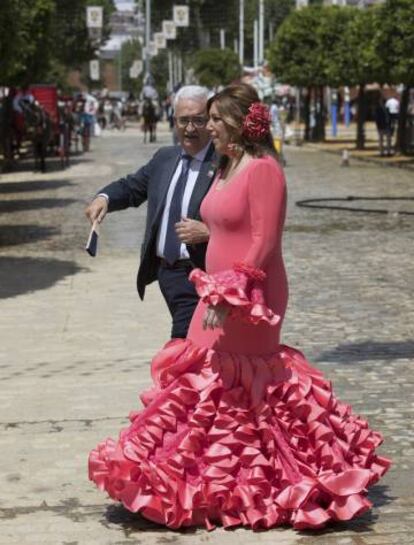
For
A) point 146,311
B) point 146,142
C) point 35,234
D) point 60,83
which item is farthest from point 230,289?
point 60,83

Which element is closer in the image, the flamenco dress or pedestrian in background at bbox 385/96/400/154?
the flamenco dress

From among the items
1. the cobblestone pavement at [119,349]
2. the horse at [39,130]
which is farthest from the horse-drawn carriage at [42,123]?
the cobblestone pavement at [119,349]

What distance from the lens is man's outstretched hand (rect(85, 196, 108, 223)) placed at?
20.7ft

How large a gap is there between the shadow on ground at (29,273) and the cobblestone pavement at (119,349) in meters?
0.02

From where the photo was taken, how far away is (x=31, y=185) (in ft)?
98.4

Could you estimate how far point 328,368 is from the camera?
9.19 meters

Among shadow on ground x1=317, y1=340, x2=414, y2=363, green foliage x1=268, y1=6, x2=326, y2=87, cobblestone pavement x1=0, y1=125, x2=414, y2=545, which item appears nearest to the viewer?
cobblestone pavement x1=0, y1=125, x2=414, y2=545

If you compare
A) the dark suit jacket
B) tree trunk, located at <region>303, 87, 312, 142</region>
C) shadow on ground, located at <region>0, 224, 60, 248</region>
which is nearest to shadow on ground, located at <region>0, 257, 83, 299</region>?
shadow on ground, located at <region>0, 224, 60, 248</region>

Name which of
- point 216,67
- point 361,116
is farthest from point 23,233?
point 216,67

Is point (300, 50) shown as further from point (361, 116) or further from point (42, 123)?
point (42, 123)

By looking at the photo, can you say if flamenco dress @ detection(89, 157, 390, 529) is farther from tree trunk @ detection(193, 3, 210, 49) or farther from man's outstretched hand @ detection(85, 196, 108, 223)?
tree trunk @ detection(193, 3, 210, 49)

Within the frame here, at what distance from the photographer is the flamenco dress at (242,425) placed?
5.52 m

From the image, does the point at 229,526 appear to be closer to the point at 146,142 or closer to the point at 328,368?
the point at 328,368

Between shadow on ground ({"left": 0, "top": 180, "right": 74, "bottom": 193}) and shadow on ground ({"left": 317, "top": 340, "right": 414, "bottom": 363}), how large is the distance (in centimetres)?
1885
